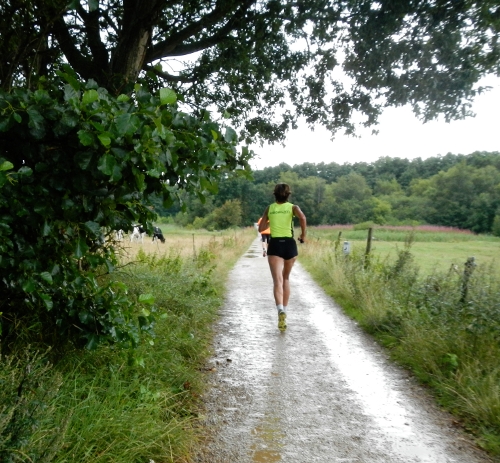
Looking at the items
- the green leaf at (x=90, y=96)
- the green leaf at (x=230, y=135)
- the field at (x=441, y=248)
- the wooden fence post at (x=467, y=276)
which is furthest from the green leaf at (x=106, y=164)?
the field at (x=441, y=248)

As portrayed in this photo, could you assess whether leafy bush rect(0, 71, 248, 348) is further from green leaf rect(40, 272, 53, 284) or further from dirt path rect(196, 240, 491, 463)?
dirt path rect(196, 240, 491, 463)

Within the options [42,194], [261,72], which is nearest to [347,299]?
[261,72]

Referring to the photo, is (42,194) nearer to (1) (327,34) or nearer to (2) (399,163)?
(1) (327,34)

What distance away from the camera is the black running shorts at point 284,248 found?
22.5ft

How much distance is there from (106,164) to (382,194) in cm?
2939

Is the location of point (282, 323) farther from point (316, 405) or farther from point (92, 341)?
point (92, 341)

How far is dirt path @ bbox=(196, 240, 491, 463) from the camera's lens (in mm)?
3227

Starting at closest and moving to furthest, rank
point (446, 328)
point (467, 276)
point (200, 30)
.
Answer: point (446, 328)
point (467, 276)
point (200, 30)

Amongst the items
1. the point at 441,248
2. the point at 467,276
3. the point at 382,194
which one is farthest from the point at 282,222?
the point at 382,194

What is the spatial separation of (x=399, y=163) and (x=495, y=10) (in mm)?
29632

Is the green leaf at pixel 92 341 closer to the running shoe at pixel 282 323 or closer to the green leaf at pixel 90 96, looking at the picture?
the green leaf at pixel 90 96

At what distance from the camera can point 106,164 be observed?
98.9 inches

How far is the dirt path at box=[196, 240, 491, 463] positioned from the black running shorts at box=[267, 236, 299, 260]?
44.4 inches

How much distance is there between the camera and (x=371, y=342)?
6.26 m
